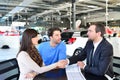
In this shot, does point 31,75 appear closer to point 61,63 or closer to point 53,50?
point 61,63

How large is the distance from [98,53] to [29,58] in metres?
0.68

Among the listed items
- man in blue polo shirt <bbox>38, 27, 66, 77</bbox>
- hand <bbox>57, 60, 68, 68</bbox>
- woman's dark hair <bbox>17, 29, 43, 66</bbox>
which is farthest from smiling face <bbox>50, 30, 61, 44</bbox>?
woman's dark hair <bbox>17, 29, 43, 66</bbox>

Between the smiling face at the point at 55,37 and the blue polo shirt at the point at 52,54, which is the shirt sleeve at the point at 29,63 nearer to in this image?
the blue polo shirt at the point at 52,54

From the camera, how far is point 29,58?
238cm

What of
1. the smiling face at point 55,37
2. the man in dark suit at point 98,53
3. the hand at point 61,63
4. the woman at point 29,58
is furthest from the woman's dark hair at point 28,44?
the man in dark suit at point 98,53

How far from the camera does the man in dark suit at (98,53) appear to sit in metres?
2.40

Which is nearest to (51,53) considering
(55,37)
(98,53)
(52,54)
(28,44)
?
(52,54)

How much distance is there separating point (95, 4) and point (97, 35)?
548 inches

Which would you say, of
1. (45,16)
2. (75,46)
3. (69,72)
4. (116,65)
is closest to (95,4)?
(45,16)

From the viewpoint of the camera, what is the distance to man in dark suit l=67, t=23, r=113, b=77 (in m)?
2.40

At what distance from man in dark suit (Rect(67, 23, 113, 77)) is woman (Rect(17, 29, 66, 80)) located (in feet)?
1.08

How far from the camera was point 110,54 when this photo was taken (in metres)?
2.43

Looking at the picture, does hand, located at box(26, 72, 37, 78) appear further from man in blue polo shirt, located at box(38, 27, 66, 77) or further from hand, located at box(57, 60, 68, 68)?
man in blue polo shirt, located at box(38, 27, 66, 77)

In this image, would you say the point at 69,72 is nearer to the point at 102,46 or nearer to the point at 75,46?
the point at 102,46
